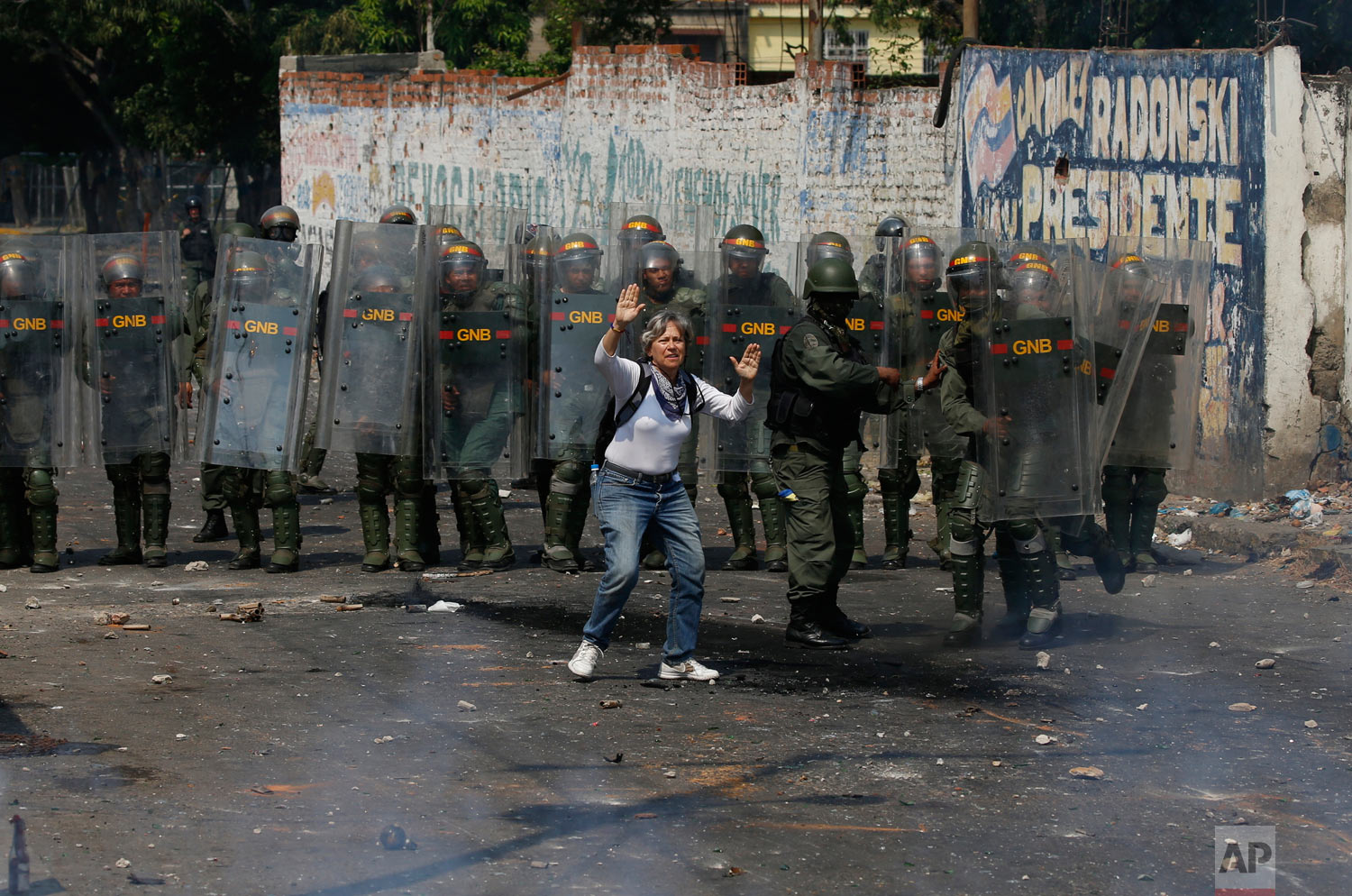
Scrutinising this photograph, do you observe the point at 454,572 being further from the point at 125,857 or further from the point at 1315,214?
the point at 1315,214

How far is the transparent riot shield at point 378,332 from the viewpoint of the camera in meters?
9.55

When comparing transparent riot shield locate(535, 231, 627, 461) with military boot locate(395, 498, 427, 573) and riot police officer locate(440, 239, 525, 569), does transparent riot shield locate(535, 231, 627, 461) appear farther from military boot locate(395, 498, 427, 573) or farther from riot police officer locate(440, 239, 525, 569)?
military boot locate(395, 498, 427, 573)

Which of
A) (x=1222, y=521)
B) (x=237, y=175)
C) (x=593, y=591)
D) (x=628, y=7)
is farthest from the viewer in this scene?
(x=237, y=175)

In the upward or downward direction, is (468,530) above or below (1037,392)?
below

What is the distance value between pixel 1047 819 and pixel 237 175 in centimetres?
3003

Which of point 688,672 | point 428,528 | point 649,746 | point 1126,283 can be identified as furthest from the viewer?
point 428,528

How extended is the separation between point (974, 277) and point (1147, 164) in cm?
Answer: 607

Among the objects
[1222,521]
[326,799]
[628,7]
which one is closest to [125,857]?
[326,799]

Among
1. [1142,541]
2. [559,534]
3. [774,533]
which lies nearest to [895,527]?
[774,533]

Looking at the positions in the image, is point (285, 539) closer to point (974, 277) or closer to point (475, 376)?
point (475, 376)

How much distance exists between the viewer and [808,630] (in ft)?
25.8

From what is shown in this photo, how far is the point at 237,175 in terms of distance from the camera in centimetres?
3256

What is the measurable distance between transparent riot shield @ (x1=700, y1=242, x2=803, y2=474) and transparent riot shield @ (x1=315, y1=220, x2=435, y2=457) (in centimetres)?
176

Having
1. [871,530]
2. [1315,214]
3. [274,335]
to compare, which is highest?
[1315,214]
